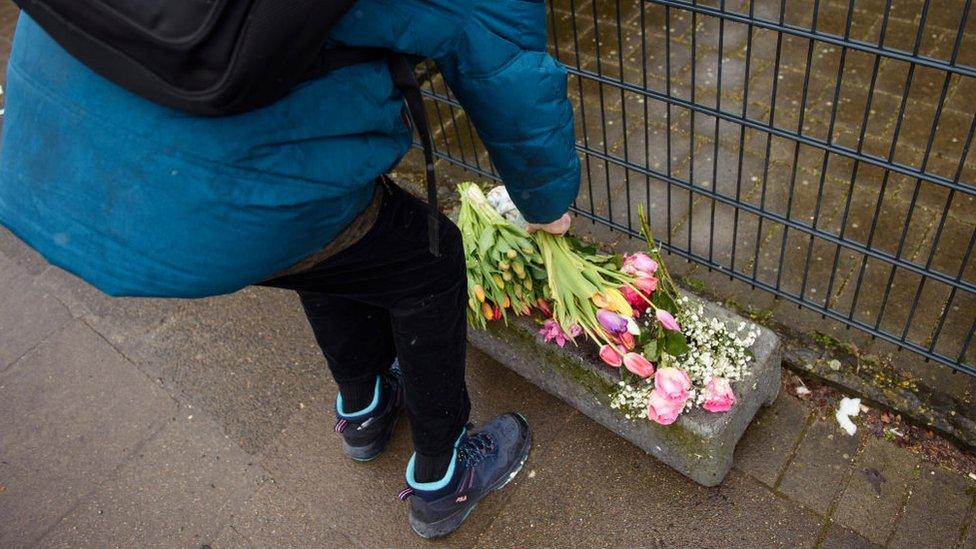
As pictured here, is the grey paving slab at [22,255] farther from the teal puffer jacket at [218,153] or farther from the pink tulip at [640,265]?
the pink tulip at [640,265]

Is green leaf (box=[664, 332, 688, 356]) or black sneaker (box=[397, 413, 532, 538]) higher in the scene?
green leaf (box=[664, 332, 688, 356])

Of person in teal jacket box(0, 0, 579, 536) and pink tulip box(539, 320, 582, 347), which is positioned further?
pink tulip box(539, 320, 582, 347)

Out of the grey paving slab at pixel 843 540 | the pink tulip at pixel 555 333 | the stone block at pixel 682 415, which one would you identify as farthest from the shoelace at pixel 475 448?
the grey paving slab at pixel 843 540

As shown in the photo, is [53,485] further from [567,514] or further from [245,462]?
[567,514]

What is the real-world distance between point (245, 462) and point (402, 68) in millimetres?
1812

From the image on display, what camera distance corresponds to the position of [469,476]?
2.44 m

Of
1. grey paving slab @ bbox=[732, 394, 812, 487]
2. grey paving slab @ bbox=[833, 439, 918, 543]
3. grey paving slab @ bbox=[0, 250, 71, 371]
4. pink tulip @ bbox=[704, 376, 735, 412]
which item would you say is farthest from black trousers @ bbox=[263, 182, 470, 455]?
grey paving slab @ bbox=[0, 250, 71, 371]

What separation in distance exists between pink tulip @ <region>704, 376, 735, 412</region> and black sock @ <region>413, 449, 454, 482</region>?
77 cm

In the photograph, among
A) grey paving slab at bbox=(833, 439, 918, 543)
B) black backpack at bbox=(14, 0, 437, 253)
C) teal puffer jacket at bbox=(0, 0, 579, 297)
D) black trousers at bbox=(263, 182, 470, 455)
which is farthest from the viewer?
grey paving slab at bbox=(833, 439, 918, 543)

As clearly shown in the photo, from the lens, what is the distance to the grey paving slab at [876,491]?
2.25 meters

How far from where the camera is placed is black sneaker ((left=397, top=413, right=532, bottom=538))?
2.39 m

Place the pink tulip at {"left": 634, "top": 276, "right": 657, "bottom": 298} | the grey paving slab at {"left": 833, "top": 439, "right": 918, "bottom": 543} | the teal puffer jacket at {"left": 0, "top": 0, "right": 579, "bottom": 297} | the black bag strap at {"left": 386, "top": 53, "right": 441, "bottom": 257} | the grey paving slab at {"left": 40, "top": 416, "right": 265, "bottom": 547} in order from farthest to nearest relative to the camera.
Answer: the grey paving slab at {"left": 40, "top": 416, "right": 265, "bottom": 547}
the pink tulip at {"left": 634, "top": 276, "right": 657, "bottom": 298}
the grey paving slab at {"left": 833, "top": 439, "right": 918, "bottom": 543}
the black bag strap at {"left": 386, "top": 53, "right": 441, "bottom": 257}
the teal puffer jacket at {"left": 0, "top": 0, "right": 579, "bottom": 297}

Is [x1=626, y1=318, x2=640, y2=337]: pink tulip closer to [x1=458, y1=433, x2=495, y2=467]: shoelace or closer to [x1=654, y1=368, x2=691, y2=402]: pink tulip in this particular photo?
[x1=654, y1=368, x2=691, y2=402]: pink tulip

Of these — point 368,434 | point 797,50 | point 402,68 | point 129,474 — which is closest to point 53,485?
point 129,474
